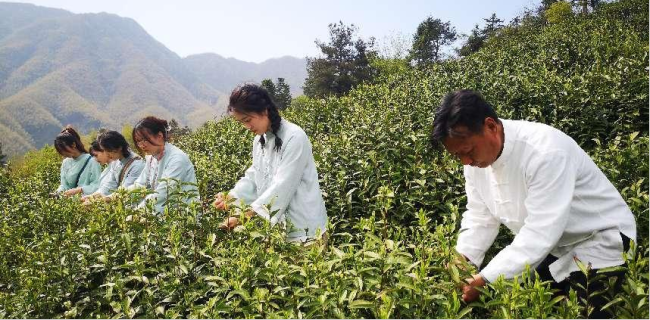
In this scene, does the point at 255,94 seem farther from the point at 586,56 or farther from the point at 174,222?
the point at 586,56

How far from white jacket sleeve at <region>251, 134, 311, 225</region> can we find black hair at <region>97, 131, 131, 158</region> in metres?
2.76

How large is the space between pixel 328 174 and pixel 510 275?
2.78m

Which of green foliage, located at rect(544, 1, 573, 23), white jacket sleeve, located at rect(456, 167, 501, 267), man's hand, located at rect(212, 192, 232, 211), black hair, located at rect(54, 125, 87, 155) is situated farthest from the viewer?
green foliage, located at rect(544, 1, 573, 23)

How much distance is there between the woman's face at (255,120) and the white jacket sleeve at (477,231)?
4.51 feet

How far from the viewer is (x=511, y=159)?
1.84 meters

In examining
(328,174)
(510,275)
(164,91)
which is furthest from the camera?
(164,91)

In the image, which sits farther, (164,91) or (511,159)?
(164,91)

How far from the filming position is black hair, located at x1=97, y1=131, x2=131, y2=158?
188 inches

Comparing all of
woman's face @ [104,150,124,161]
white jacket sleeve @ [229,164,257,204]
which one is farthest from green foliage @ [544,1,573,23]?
white jacket sleeve @ [229,164,257,204]

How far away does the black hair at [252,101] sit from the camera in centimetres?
281

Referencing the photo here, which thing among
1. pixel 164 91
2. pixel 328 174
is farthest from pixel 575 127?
pixel 164 91

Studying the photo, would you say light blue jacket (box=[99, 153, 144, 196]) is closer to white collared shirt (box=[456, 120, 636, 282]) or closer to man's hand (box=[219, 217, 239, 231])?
man's hand (box=[219, 217, 239, 231])

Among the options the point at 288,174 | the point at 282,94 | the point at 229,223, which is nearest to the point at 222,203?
the point at 229,223

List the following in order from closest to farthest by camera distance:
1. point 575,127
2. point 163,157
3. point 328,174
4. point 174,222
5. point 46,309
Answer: point 46,309
point 174,222
point 163,157
point 328,174
point 575,127
